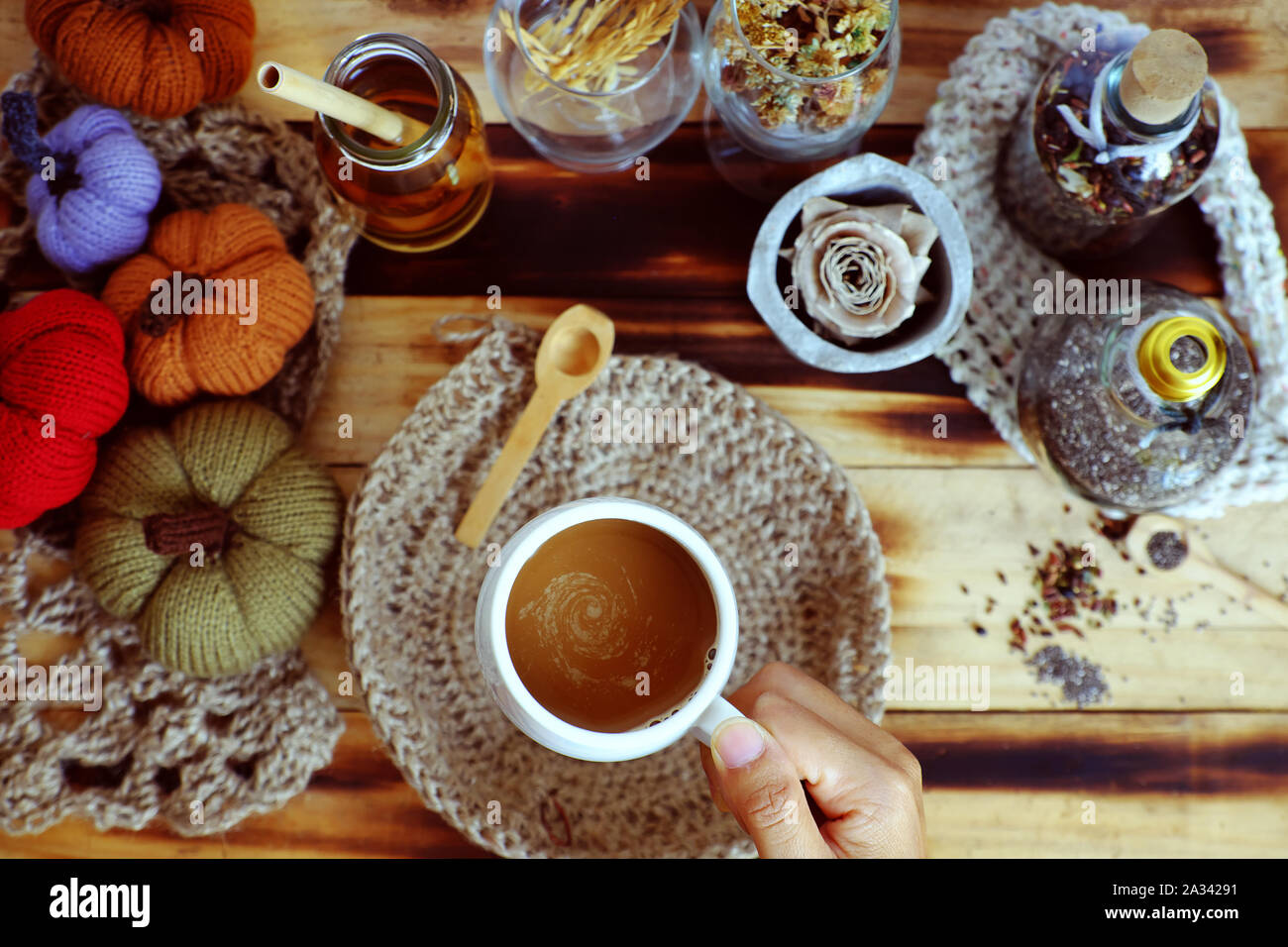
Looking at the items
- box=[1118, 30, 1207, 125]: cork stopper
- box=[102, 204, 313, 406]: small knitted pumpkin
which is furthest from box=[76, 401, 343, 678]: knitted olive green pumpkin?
box=[1118, 30, 1207, 125]: cork stopper

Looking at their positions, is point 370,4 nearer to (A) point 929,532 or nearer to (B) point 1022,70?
(B) point 1022,70

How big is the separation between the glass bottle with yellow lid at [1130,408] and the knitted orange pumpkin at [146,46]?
0.68m

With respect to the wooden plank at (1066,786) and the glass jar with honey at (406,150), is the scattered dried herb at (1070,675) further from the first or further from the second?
the glass jar with honey at (406,150)

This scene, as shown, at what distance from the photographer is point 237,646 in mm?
683

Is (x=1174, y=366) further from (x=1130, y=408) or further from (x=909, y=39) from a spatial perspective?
(x=909, y=39)

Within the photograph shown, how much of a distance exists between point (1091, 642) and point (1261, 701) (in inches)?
5.9

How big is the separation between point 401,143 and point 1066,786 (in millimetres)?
742

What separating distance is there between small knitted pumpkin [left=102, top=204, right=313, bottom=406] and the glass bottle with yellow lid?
0.59 metres

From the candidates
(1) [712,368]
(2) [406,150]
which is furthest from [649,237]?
(2) [406,150]

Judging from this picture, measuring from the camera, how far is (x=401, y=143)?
0.67 meters

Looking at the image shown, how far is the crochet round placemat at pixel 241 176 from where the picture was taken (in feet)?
2.48

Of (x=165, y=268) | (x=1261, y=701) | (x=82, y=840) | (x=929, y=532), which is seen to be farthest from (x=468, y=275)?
(x=1261, y=701)

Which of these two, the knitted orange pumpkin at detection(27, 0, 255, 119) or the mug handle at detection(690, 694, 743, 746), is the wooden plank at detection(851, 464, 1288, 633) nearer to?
the mug handle at detection(690, 694, 743, 746)

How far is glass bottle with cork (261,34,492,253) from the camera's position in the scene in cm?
65
